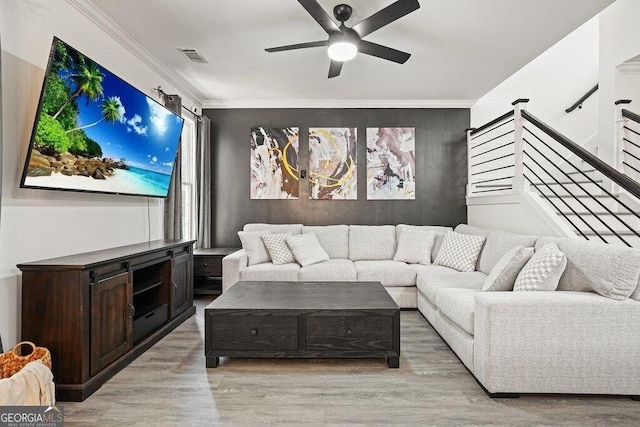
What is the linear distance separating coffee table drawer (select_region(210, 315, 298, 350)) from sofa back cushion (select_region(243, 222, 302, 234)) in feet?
7.19

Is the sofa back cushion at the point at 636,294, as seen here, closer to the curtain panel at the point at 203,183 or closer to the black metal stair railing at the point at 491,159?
the black metal stair railing at the point at 491,159

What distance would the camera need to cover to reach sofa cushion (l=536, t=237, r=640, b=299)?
2.16 metres

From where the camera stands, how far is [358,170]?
17.3 feet

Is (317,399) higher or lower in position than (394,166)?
lower

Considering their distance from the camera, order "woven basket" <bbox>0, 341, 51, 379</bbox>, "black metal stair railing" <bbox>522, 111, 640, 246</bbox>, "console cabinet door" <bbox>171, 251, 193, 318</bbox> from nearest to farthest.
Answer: "woven basket" <bbox>0, 341, 51, 379</bbox>
"black metal stair railing" <bbox>522, 111, 640, 246</bbox>
"console cabinet door" <bbox>171, 251, 193, 318</bbox>

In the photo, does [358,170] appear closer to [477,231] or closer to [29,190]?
[477,231]

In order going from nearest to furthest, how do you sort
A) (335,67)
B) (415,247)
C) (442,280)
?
(335,67) < (442,280) < (415,247)

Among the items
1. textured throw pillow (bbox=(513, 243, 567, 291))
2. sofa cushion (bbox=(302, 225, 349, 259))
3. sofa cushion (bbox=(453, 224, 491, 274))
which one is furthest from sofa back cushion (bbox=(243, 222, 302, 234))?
textured throw pillow (bbox=(513, 243, 567, 291))

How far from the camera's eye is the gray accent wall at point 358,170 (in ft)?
17.4

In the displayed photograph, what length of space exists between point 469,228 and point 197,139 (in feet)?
12.0

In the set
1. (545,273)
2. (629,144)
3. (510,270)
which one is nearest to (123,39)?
(510,270)

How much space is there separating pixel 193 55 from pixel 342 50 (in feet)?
5.52

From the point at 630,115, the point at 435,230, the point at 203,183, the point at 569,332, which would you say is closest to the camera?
the point at 569,332

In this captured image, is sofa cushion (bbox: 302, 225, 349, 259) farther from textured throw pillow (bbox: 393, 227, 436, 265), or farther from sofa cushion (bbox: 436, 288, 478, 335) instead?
sofa cushion (bbox: 436, 288, 478, 335)
